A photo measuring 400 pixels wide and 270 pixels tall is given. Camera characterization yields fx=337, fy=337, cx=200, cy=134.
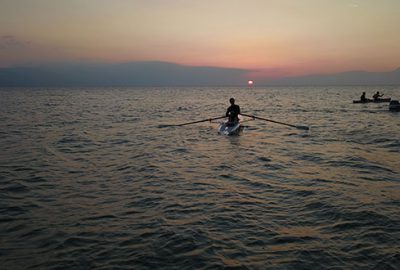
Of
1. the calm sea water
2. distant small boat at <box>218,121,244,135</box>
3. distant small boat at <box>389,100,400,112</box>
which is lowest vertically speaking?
the calm sea water

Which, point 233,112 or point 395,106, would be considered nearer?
point 233,112

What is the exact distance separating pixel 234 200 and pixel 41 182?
7.07 meters

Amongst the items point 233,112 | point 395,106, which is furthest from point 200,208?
point 395,106

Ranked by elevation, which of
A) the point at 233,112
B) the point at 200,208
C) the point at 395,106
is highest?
the point at 233,112

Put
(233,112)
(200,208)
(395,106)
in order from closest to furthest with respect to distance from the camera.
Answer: (200,208), (233,112), (395,106)

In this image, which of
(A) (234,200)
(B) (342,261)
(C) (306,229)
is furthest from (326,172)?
(B) (342,261)

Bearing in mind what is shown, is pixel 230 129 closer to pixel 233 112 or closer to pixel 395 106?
pixel 233 112

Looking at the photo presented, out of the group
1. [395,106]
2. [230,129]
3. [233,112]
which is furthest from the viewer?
[395,106]

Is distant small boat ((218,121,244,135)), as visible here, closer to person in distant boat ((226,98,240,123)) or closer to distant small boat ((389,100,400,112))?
person in distant boat ((226,98,240,123))

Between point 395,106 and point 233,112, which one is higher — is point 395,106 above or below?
below

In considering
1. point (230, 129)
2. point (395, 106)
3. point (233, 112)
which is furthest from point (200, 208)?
point (395, 106)

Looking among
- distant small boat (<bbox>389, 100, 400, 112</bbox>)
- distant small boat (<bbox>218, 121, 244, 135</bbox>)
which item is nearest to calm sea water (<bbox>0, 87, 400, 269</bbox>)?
distant small boat (<bbox>218, 121, 244, 135</bbox>)

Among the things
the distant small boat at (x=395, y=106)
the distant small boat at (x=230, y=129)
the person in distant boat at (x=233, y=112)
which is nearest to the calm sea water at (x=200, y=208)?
the distant small boat at (x=230, y=129)

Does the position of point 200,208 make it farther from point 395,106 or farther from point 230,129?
point 395,106
